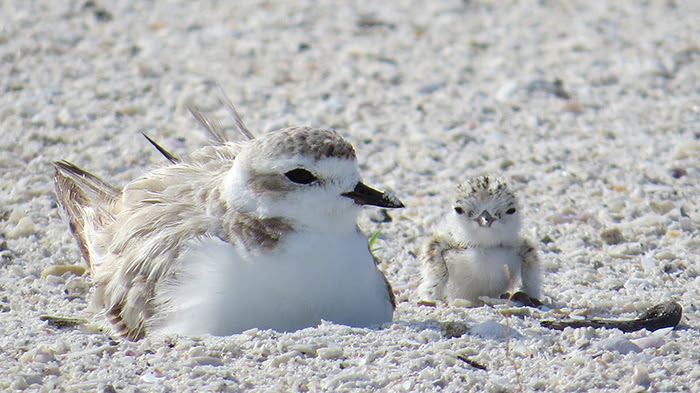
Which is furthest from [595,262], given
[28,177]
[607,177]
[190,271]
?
[28,177]

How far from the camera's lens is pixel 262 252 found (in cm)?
435

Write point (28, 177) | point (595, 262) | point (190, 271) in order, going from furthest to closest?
point (28, 177) < point (595, 262) < point (190, 271)

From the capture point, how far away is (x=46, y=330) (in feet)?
15.1

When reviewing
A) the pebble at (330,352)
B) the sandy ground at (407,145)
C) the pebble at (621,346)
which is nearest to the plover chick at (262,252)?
the sandy ground at (407,145)

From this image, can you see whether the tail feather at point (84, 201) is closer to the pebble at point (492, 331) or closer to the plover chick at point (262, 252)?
the plover chick at point (262, 252)

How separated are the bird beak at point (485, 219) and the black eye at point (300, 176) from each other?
134 cm

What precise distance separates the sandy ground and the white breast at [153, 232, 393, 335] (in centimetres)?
13

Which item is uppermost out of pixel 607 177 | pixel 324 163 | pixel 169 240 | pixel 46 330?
pixel 324 163

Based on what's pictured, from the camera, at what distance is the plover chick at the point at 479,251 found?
5445 mm

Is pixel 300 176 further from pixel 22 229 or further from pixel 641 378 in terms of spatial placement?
pixel 22 229

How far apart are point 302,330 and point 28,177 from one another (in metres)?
3.24

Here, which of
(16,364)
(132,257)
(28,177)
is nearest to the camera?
(16,364)

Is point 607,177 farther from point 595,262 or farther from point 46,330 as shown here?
point 46,330

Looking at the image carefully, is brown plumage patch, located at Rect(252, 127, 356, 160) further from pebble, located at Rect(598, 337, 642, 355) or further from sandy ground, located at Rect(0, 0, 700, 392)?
pebble, located at Rect(598, 337, 642, 355)
